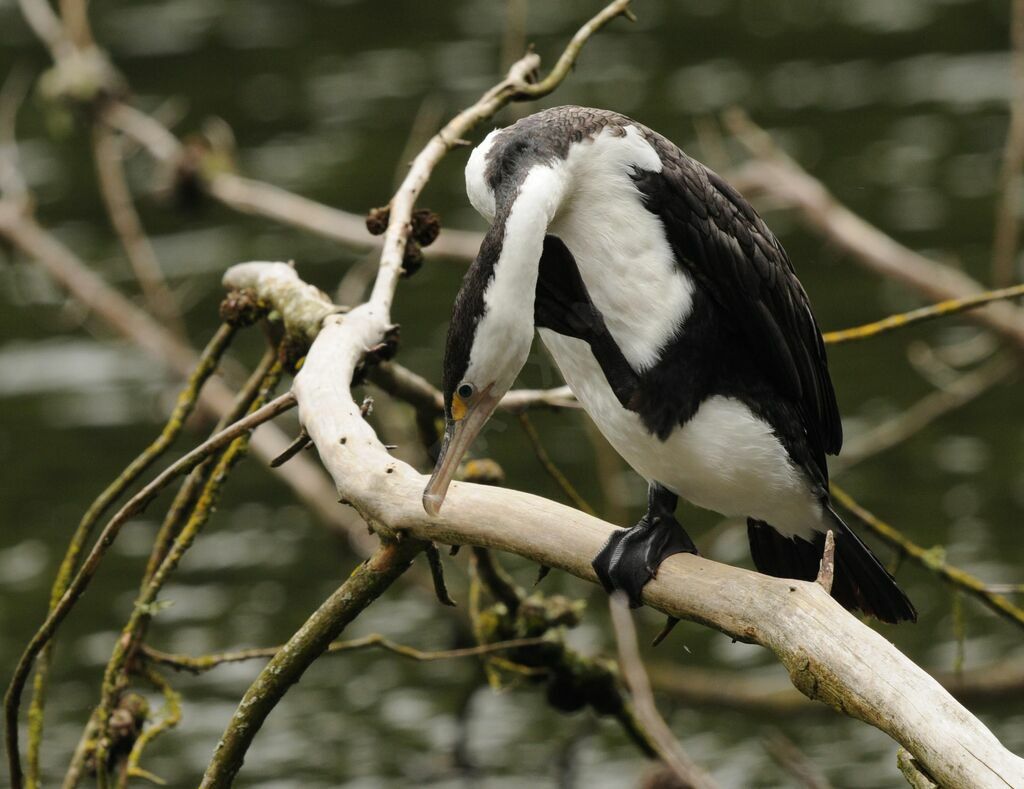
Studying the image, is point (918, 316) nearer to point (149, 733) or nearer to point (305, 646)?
point (305, 646)

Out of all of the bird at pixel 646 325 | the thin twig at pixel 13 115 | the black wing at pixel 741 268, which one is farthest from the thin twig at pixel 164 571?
the thin twig at pixel 13 115

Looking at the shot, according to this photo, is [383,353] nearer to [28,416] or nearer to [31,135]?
[28,416]

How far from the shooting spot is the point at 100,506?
3.58 m

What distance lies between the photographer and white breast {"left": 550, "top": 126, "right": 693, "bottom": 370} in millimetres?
3166

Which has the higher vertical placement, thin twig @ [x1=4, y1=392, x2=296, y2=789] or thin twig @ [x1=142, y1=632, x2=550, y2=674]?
thin twig @ [x1=142, y1=632, x2=550, y2=674]

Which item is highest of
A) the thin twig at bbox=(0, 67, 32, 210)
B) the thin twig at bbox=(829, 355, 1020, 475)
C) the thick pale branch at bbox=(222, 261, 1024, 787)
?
the thin twig at bbox=(0, 67, 32, 210)

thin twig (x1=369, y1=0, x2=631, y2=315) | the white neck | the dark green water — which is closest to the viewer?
the white neck

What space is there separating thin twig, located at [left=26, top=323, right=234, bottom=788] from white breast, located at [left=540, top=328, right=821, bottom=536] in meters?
0.90

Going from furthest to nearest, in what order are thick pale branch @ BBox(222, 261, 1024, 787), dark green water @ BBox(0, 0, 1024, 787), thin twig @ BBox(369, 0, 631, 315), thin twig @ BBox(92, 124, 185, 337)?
thin twig @ BBox(92, 124, 185, 337), dark green water @ BBox(0, 0, 1024, 787), thin twig @ BBox(369, 0, 631, 315), thick pale branch @ BBox(222, 261, 1024, 787)

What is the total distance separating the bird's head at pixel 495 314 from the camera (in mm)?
2877

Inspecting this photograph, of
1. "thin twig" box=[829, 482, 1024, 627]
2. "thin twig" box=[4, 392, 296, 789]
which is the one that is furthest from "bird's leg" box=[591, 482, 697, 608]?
"thin twig" box=[829, 482, 1024, 627]

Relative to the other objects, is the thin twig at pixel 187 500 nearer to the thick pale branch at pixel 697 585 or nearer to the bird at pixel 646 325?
the thick pale branch at pixel 697 585

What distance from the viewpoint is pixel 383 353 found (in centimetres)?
335

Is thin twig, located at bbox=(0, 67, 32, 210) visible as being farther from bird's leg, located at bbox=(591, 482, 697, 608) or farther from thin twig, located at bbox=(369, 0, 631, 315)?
bird's leg, located at bbox=(591, 482, 697, 608)
